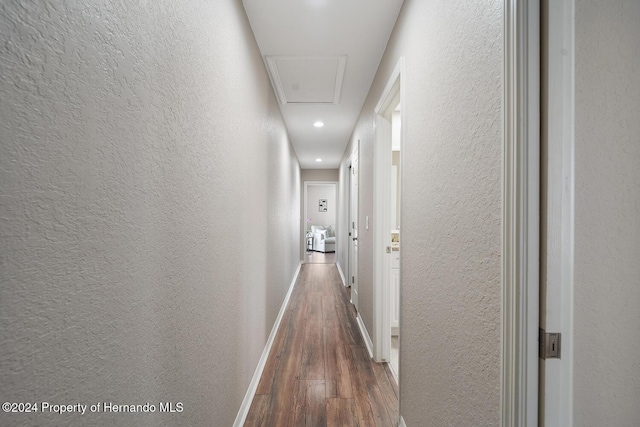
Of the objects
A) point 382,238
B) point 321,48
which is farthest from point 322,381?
point 321,48

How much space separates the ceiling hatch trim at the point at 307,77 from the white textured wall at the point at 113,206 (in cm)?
99

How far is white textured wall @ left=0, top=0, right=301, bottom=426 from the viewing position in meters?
0.43

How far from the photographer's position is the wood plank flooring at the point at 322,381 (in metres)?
1.71

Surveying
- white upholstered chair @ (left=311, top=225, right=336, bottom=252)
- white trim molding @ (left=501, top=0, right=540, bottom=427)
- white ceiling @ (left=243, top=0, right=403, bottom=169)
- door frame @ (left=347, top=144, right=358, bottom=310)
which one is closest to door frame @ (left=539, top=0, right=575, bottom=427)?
white trim molding @ (left=501, top=0, right=540, bottom=427)

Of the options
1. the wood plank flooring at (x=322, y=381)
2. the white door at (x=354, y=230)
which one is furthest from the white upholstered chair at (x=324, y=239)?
the wood plank flooring at (x=322, y=381)

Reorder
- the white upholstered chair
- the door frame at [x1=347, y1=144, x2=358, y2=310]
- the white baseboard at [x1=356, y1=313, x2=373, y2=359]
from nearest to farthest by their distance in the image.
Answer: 1. the white baseboard at [x1=356, y1=313, x2=373, y2=359]
2. the door frame at [x1=347, y1=144, x2=358, y2=310]
3. the white upholstered chair

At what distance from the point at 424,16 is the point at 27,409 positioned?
1778mm

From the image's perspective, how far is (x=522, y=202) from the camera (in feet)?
2.17

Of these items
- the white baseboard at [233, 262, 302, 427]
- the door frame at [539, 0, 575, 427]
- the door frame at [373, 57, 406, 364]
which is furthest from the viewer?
the door frame at [373, 57, 406, 364]

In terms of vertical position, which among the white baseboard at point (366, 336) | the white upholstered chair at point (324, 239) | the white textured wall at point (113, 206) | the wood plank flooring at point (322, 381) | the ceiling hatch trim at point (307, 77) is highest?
the ceiling hatch trim at point (307, 77)

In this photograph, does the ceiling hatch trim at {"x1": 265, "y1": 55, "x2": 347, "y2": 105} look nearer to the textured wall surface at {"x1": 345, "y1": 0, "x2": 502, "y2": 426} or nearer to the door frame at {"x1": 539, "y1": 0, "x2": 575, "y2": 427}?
the textured wall surface at {"x1": 345, "y1": 0, "x2": 502, "y2": 426}

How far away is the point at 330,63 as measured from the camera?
89.3 inches

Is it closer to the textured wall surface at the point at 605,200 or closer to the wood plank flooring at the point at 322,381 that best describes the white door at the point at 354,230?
the wood plank flooring at the point at 322,381

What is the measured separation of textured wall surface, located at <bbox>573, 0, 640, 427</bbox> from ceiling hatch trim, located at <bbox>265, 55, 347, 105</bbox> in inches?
70.8
